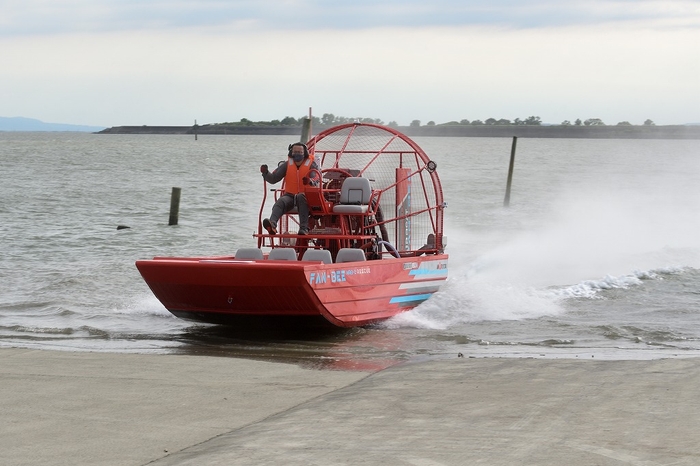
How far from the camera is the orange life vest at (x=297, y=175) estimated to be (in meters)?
12.6

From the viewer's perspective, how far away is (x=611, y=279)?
16.5 metres

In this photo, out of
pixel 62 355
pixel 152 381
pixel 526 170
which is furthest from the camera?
pixel 526 170

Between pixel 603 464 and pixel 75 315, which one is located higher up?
pixel 603 464

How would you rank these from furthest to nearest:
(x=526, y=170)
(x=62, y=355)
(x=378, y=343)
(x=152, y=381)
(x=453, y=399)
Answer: (x=526, y=170) < (x=378, y=343) < (x=62, y=355) < (x=152, y=381) < (x=453, y=399)

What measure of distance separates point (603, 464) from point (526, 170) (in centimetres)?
5795

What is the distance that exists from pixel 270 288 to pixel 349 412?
12.7ft

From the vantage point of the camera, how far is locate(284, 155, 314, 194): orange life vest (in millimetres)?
12570

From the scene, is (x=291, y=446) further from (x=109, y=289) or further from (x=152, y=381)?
(x=109, y=289)

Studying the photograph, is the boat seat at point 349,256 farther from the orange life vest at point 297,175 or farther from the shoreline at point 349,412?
the shoreline at point 349,412

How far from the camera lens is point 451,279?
17.2 m

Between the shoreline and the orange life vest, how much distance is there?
152 inches

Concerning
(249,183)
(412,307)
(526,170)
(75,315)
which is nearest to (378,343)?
(412,307)

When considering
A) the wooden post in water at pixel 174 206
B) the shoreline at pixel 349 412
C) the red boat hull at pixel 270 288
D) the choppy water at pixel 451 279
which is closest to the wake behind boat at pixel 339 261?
the red boat hull at pixel 270 288

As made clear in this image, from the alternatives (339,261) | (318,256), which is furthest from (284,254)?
(339,261)
